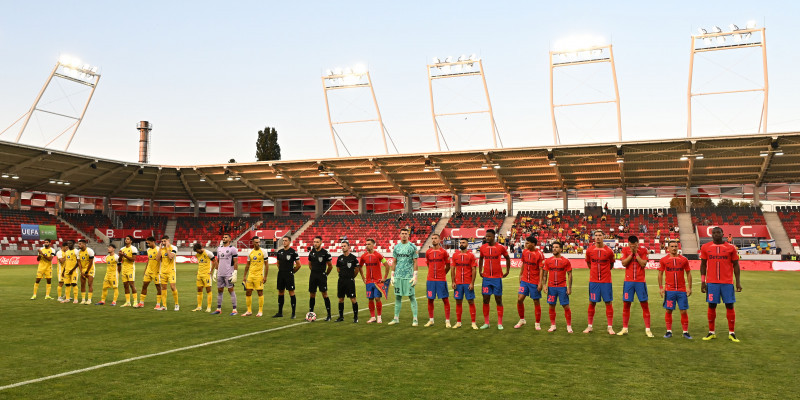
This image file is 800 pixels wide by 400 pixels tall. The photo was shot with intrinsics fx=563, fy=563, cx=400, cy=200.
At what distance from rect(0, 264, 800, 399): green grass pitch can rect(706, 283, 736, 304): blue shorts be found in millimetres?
787

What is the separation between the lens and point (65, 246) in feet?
58.1

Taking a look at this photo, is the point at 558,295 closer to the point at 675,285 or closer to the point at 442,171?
the point at 675,285

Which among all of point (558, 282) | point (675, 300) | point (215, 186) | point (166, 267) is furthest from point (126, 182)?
point (675, 300)

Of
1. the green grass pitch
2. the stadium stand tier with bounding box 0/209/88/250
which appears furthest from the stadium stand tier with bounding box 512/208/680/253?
the stadium stand tier with bounding box 0/209/88/250

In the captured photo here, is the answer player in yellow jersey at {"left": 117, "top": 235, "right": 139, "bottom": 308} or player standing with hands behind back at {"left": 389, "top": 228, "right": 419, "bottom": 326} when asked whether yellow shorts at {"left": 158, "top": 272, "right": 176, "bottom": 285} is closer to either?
player in yellow jersey at {"left": 117, "top": 235, "right": 139, "bottom": 308}

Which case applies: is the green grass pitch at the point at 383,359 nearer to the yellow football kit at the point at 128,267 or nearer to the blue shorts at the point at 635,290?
the blue shorts at the point at 635,290

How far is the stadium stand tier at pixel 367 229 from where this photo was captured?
5191 centimetres

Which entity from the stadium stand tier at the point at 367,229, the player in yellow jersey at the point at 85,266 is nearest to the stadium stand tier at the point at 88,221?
the stadium stand tier at the point at 367,229

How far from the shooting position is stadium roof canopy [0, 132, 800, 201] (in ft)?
137

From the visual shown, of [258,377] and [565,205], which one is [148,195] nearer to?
[565,205]

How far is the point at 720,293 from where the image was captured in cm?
1070

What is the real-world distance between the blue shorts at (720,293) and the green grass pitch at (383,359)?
79 cm

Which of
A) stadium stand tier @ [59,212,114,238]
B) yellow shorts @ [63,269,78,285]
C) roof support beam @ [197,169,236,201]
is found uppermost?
roof support beam @ [197,169,236,201]

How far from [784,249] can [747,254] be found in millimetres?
3947
